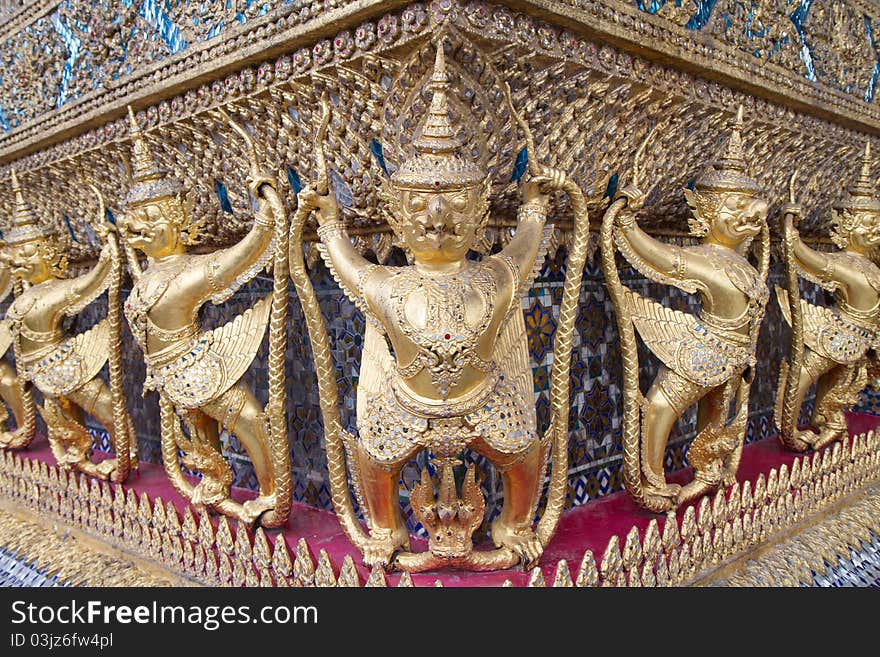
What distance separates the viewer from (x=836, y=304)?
2.79 meters

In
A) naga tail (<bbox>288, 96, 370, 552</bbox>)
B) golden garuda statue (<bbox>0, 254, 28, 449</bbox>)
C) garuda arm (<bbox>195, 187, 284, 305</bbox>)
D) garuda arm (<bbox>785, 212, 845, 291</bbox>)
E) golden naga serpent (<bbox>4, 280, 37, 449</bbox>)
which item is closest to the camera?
naga tail (<bbox>288, 96, 370, 552</bbox>)

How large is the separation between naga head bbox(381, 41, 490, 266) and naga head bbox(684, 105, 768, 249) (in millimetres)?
954

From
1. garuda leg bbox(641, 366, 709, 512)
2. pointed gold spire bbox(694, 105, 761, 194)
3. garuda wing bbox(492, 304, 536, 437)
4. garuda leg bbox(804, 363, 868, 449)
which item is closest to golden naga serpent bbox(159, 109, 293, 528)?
garuda wing bbox(492, 304, 536, 437)

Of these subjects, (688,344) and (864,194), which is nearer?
(688,344)

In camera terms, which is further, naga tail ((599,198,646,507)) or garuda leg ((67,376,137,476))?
garuda leg ((67,376,137,476))

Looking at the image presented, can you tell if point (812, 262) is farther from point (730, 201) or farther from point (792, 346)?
point (730, 201)

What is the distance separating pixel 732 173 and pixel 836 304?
1079mm

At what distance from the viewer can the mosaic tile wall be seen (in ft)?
6.86

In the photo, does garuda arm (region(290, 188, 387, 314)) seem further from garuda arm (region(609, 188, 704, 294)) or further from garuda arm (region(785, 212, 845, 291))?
garuda arm (region(785, 212, 845, 291))

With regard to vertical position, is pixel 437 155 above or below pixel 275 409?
above

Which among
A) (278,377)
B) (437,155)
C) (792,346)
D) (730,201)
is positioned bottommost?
(792,346)

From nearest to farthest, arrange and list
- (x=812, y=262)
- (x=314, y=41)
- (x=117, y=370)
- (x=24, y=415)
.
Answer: (x=314, y=41) → (x=117, y=370) → (x=812, y=262) → (x=24, y=415)

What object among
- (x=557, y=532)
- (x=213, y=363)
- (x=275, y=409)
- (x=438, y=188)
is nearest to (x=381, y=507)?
(x=275, y=409)

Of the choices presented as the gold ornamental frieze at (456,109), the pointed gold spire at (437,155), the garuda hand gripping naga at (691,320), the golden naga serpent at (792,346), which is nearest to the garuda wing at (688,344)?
the garuda hand gripping naga at (691,320)
